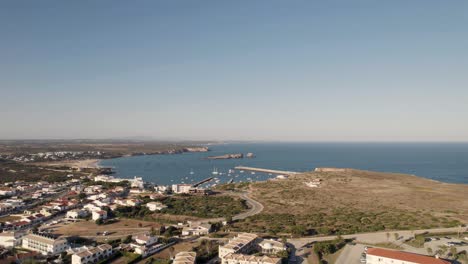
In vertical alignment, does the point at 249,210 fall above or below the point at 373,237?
below

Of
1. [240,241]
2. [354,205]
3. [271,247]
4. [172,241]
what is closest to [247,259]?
[240,241]

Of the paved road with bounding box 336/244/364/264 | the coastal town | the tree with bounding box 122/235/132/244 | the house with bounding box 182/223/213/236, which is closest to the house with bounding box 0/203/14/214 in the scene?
the coastal town

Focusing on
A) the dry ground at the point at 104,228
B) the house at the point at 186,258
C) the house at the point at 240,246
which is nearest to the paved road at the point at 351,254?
the house at the point at 240,246

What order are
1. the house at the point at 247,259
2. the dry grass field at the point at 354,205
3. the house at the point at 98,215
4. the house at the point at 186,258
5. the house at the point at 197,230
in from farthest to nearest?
the house at the point at 98,215, the dry grass field at the point at 354,205, the house at the point at 197,230, the house at the point at 186,258, the house at the point at 247,259

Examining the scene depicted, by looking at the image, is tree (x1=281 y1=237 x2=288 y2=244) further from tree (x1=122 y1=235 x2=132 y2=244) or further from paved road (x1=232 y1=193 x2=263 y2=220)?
tree (x1=122 y1=235 x2=132 y2=244)

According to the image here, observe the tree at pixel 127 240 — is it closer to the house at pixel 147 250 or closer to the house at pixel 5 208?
the house at pixel 147 250

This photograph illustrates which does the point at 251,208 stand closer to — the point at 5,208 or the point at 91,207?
the point at 91,207
